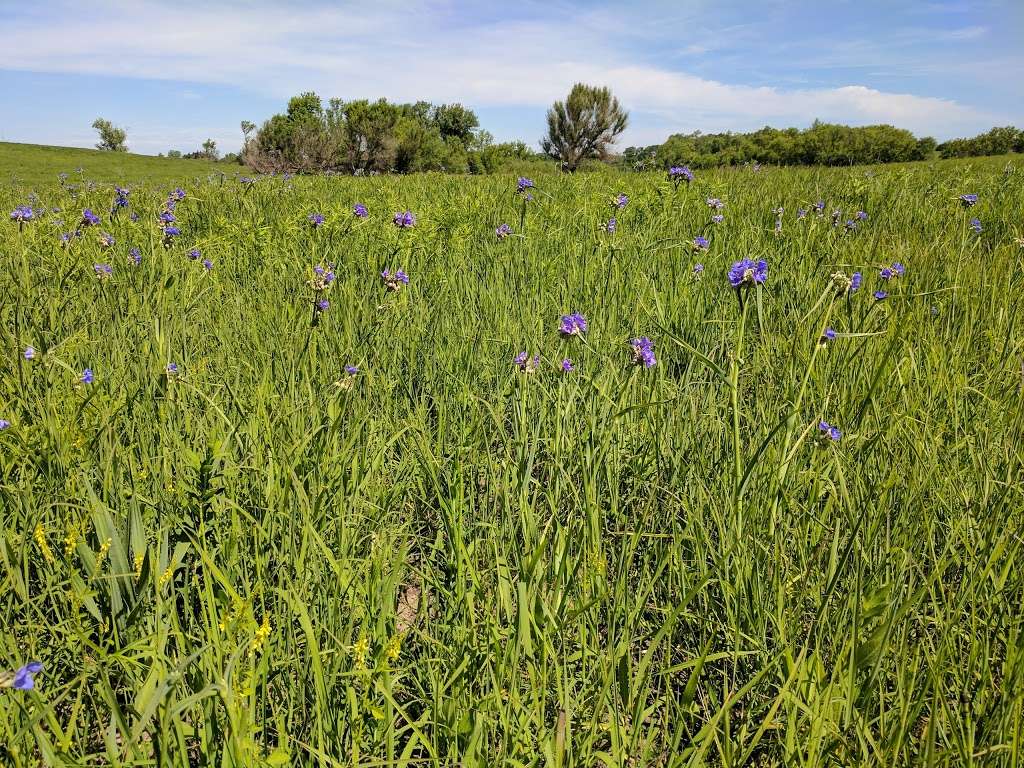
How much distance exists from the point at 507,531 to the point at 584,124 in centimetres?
5952

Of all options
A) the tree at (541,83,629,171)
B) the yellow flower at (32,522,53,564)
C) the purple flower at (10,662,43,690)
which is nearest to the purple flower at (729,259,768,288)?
the purple flower at (10,662,43,690)

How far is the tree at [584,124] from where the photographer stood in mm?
54906

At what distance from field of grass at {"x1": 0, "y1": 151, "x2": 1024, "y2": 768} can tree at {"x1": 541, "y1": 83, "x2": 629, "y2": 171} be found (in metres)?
55.2

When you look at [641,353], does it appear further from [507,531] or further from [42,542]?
[42,542]

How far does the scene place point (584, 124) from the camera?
56.0 metres

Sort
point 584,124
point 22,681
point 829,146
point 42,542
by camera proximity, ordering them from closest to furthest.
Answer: point 22,681
point 42,542
point 829,146
point 584,124

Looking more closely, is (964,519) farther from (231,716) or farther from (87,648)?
(87,648)

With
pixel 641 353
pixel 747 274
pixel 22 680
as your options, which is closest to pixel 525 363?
pixel 641 353

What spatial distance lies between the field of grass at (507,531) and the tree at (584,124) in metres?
55.2

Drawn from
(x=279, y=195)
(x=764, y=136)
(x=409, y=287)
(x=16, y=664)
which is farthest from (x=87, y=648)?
(x=764, y=136)

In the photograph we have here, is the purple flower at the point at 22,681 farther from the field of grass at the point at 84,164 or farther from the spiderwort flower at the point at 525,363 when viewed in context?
the field of grass at the point at 84,164

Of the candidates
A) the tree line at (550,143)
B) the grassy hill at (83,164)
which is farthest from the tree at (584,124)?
the grassy hill at (83,164)

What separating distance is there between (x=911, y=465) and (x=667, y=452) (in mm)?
675

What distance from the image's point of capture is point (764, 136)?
168 ft
